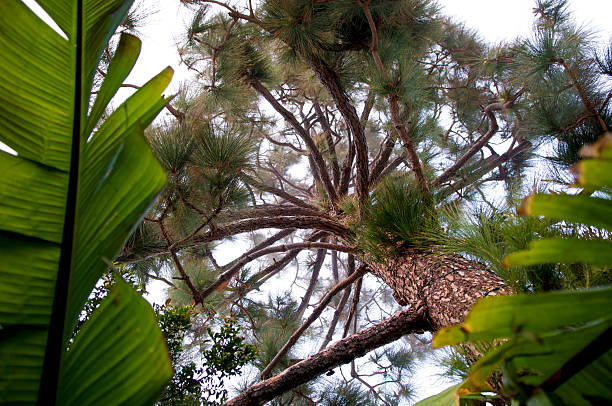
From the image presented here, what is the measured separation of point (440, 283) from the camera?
0.95 m

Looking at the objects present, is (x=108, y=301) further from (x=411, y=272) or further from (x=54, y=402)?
(x=411, y=272)

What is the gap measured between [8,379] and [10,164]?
205mm

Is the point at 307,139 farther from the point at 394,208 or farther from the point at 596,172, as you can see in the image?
the point at 596,172

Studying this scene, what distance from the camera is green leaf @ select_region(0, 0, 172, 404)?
0.30 metres

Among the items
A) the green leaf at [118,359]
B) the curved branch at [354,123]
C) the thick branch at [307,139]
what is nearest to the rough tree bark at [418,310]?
the curved branch at [354,123]

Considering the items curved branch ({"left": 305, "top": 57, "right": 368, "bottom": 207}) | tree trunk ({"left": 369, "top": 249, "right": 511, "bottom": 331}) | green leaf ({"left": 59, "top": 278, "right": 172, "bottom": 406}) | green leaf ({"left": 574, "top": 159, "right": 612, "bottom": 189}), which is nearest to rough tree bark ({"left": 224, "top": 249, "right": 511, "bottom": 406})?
tree trunk ({"left": 369, "top": 249, "right": 511, "bottom": 331})

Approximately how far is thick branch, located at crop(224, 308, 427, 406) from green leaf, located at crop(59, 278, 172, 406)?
604 millimetres

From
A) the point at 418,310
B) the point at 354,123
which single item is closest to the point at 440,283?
the point at 418,310

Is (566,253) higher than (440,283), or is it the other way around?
(440,283)

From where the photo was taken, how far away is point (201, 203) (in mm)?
1476

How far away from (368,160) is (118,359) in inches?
63.8

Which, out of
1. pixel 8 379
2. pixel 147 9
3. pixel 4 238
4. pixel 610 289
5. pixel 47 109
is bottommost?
pixel 610 289

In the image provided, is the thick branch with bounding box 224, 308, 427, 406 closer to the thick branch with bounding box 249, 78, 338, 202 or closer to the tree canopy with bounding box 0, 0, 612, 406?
the tree canopy with bounding box 0, 0, 612, 406

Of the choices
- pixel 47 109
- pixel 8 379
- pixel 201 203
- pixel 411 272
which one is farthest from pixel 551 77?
pixel 8 379
